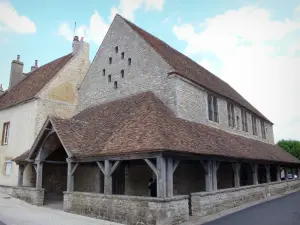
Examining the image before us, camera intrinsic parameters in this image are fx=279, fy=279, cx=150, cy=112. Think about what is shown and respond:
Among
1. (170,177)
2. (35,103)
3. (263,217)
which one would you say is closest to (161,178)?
(170,177)

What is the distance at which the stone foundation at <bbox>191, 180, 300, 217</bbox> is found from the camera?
11250 millimetres

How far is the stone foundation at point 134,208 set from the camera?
9.30m

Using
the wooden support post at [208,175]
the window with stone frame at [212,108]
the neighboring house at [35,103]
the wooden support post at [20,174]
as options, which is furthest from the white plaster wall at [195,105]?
the wooden support post at [20,174]

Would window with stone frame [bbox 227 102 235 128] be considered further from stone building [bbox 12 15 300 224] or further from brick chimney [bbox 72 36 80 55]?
brick chimney [bbox 72 36 80 55]

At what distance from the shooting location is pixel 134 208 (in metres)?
9.97

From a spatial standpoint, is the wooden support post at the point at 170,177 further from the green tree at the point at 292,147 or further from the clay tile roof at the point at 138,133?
the green tree at the point at 292,147

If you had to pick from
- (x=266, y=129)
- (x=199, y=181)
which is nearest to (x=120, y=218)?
(x=199, y=181)

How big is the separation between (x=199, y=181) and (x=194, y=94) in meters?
5.08

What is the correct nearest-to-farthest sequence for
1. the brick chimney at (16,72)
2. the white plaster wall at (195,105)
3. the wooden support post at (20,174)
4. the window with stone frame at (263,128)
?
the white plaster wall at (195,105) → the wooden support post at (20,174) → the brick chimney at (16,72) → the window with stone frame at (263,128)

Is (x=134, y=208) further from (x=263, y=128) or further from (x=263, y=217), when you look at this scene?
(x=263, y=128)

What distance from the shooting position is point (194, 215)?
11.2 meters

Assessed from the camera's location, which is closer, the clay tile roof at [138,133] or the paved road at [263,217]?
the paved road at [263,217]

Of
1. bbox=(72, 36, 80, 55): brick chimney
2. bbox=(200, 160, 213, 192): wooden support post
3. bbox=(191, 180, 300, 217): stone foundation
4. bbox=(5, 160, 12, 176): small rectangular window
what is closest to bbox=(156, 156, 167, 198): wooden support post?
bbox=(191, 180, 300, 217): stone foundation

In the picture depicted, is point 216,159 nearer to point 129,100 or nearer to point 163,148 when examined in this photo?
point 163,148
